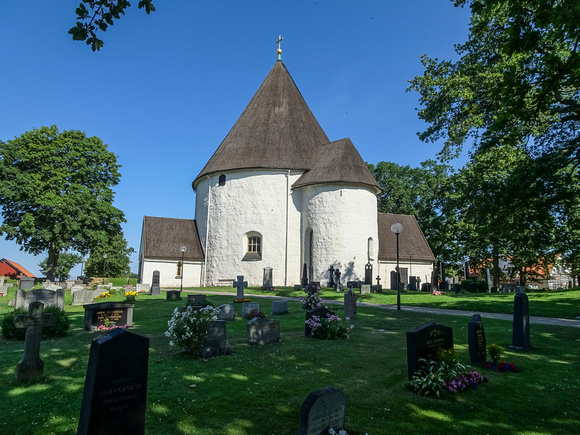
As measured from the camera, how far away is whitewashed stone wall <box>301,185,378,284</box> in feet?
91.1

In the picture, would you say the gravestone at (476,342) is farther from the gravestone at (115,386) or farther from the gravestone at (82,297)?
the gravestone at (82,297)

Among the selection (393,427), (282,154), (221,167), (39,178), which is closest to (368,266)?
(282,154)

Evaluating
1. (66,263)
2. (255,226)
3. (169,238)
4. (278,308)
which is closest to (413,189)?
(255,226)

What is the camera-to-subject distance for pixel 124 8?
203 inches

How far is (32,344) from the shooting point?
630cm

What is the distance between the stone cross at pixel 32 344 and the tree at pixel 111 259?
103 feet

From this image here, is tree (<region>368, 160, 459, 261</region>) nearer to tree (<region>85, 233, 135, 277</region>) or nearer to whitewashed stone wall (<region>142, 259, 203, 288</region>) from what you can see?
whitewashed stone wall (<region>142, 259, 203, 288</region>)

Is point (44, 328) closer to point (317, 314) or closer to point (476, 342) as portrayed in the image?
point (317, 314)

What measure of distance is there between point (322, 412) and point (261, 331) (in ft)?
16.7

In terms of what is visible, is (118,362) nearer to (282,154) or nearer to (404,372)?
(404,372)

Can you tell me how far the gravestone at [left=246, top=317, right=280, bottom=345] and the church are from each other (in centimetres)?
1715

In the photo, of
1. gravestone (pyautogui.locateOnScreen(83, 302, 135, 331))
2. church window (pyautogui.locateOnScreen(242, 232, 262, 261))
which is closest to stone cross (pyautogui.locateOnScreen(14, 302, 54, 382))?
gravestone (pyautogui.locateOnScreen(83, 302, 135, 331))

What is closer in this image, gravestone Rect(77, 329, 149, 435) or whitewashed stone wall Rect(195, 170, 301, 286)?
gravestone Rect(77, 329, 149, 435)

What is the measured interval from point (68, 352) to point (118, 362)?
539 cm
